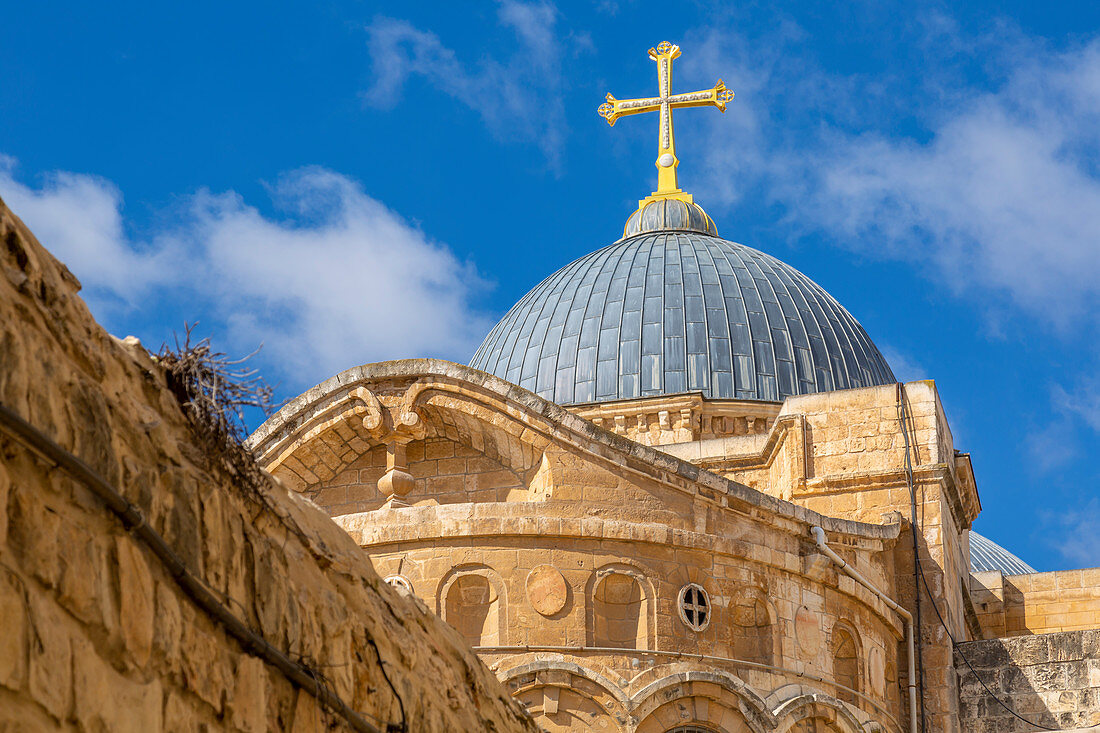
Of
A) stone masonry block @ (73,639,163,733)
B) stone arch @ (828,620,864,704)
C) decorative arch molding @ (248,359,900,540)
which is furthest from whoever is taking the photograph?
stone arch @ (828,620,864,704)

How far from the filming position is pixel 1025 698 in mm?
15750

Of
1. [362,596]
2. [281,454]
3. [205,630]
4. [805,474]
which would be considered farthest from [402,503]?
[205,630]

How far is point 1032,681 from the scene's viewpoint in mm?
15781

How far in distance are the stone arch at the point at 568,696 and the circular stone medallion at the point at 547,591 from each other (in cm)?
44

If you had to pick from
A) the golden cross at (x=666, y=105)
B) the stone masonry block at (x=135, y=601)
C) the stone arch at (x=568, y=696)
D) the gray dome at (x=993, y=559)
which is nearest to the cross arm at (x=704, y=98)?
the golden cross at (x=666, y=105)

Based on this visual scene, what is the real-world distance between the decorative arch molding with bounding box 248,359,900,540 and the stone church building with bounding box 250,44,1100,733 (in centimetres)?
2

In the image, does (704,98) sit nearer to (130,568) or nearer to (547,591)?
(547,591)

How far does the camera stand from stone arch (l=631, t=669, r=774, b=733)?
1311 cm

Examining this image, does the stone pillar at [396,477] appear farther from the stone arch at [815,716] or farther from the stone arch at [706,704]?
the stone arch at [815,716]

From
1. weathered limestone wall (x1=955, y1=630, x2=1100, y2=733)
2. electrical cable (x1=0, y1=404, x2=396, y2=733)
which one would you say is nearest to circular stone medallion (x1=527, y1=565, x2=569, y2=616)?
weathered limestone wall (x1=955, y1=630, x2=1100, y2=733)

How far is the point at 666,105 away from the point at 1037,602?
12.2 m

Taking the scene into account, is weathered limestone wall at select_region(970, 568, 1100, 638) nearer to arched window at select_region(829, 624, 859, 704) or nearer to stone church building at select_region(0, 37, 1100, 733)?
stone church building at select_region(0, 37, 1100, 733)

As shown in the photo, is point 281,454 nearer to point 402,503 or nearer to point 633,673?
point 402,503

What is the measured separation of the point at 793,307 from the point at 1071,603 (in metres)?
6.12
